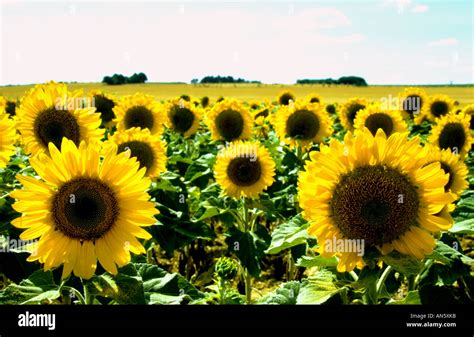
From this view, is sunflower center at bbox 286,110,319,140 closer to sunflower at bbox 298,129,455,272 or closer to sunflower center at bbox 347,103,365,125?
sunflower center at bbox 347,103,365,125

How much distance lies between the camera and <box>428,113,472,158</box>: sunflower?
6.40m

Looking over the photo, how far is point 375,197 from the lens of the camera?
2.31 m

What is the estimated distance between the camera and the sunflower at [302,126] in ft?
23.2

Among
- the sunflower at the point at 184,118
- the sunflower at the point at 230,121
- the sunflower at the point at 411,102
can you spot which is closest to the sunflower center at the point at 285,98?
the sunflower at the point at 411,102

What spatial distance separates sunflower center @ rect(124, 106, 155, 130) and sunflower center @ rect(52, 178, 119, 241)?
4509mm

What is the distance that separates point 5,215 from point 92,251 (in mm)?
1088

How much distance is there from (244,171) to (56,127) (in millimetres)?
2218

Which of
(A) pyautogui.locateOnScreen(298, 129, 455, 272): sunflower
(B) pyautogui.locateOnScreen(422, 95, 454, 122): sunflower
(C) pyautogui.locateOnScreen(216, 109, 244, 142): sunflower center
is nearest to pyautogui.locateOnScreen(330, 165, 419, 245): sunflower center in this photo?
(A) pyautogui.locateOnScreen(298, 129, 455, 272): sunflower

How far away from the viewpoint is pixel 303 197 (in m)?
2.37

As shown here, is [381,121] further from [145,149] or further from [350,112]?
[145,149]

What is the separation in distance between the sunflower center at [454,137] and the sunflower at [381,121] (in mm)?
617

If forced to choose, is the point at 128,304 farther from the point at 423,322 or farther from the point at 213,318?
the point at 423,322

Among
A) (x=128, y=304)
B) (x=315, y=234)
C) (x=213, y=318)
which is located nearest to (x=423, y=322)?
(x=315, y=234)

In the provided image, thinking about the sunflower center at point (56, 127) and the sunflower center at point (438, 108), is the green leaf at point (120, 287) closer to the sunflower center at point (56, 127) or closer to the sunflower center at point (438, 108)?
the sunflower center at point (56, 127)
